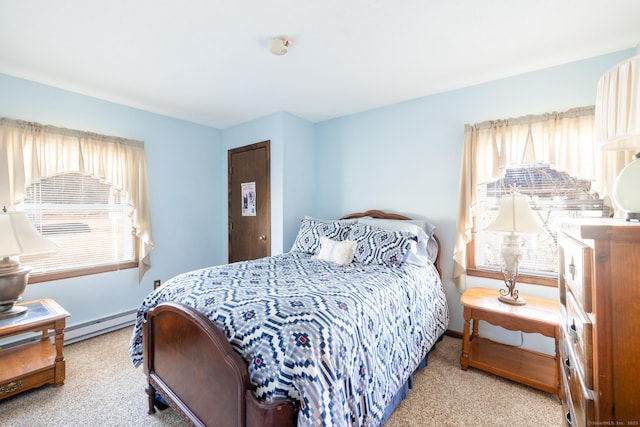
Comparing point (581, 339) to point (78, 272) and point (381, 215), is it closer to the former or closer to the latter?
point (381, 215)

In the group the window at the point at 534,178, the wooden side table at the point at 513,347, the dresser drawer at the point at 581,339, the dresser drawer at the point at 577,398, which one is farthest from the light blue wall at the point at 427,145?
the dresser drawer at the point at 581,339

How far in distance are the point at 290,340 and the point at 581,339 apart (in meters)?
1.03

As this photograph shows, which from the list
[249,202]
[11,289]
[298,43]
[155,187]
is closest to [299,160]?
[249,202]

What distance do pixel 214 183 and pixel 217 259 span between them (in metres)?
1.11

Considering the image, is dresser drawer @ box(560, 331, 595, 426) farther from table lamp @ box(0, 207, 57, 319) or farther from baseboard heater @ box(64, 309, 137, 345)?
baseboard heater @ box(64, 309, 137, 345)

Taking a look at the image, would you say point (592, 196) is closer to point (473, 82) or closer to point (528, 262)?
point (528, 262)

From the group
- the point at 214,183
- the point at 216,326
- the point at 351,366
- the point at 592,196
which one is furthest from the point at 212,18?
the point at 592,196

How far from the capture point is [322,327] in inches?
49.9

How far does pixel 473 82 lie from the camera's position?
8.61ft

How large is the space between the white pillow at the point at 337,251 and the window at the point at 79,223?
2.24 meters

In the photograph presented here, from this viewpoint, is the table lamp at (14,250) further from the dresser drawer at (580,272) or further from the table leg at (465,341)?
the table leg at (465,341)

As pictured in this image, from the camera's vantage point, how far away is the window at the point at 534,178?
7.04 ft

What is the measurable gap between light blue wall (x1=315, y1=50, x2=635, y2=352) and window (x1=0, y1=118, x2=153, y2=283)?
7.15ft

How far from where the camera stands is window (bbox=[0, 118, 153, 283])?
2.45 m
